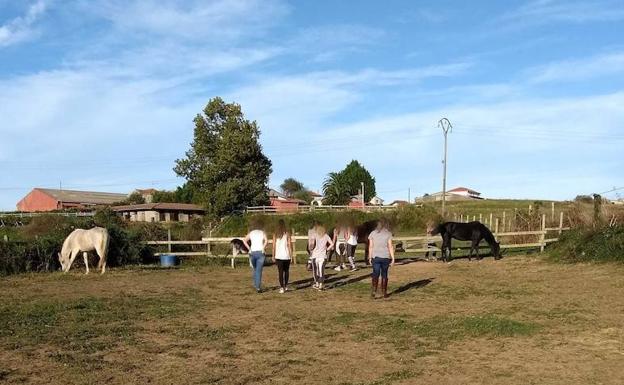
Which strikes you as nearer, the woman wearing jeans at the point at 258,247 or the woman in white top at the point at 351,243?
the woman wearing jeans at the point at 258,247

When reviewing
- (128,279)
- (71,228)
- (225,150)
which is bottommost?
(128,279)

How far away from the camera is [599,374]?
20.9 ft

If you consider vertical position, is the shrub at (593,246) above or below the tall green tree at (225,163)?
below

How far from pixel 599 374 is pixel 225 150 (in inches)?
2093

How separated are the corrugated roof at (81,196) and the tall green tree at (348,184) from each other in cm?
3658

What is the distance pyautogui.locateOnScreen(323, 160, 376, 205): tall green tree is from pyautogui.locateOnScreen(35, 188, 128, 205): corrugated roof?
1440 inches

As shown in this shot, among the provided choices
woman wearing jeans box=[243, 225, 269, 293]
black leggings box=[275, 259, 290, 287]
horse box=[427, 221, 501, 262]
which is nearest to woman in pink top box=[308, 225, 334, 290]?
black leggings box=[275, 259, 290, 287]

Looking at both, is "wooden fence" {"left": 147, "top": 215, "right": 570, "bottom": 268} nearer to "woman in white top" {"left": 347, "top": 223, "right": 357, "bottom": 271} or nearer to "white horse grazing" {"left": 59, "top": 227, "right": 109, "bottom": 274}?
"woman in white top" {"left": 347, "top": 223, "right": 357, "bottom": 271}

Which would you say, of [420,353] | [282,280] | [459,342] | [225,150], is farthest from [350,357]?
[225,150]

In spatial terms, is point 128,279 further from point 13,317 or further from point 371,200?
point 371,200

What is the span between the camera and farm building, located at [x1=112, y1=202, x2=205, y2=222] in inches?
2781

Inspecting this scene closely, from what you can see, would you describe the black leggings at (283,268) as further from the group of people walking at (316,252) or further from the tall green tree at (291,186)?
the tall green tree at (291,186)

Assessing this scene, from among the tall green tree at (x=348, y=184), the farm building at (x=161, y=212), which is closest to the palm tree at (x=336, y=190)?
the tall green tree at (x=348, y=184)

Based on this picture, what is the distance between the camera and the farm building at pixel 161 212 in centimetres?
7062
